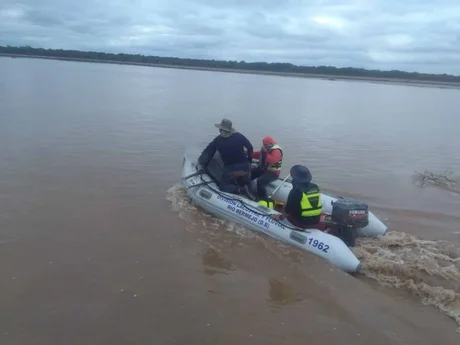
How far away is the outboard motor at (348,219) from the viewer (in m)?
7.26

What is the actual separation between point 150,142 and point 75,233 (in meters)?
7.95

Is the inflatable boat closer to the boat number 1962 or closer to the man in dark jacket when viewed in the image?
the boat number 1962

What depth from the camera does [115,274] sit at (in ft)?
21.0

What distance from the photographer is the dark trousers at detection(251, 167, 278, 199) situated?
350 inches

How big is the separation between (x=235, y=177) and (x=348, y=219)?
7.51ft

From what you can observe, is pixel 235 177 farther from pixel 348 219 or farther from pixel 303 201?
pixel 348 219

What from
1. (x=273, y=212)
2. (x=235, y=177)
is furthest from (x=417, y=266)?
(x=235, y=177)

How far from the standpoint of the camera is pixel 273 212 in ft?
25.3

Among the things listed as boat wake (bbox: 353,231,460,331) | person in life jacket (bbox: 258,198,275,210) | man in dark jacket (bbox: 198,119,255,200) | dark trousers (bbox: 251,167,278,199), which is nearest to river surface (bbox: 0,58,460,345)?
boat wake (bbox: 353,231,460,331)

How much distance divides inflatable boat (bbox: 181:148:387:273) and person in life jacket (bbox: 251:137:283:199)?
5.8 inches

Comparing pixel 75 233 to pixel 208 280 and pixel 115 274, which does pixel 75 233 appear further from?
pixel 208 280

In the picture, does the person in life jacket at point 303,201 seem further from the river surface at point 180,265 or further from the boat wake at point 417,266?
the boat wake at point 417,266

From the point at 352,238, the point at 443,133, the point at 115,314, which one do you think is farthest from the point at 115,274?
the point at 443,133

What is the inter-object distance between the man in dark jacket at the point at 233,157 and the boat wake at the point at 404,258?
71cm
